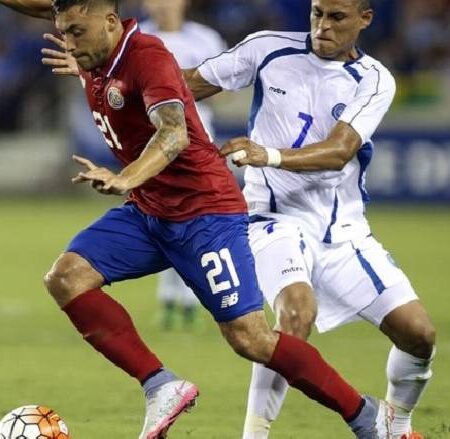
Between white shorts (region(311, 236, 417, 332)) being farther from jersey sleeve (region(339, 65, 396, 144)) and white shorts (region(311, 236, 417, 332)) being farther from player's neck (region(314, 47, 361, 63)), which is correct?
player's neck (region(314, 47, 361, 63))

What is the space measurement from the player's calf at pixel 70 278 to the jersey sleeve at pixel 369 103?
1.41 m

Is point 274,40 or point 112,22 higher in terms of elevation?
point 112,22

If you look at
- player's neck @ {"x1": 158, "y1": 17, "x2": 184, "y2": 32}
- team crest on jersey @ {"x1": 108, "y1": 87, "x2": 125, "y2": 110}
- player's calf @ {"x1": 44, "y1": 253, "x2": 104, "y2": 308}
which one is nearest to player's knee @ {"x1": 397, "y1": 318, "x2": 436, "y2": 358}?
player's calf @ {"x1": 44, "y1": 253, "x2": 104, "y2": 308}

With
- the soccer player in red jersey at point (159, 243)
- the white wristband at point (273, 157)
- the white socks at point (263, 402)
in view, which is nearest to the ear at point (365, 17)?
the white wristband at point (273, 157)

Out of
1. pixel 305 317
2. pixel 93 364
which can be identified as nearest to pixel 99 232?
pixel 305 317

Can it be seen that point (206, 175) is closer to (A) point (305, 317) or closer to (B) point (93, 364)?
(A) point (305, 317)

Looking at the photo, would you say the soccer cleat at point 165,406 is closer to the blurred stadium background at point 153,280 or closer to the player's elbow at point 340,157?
the blurred stadium background at point 153,280

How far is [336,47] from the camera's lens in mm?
6816

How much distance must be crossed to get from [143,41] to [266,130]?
111 cm

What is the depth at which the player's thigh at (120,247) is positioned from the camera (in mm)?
6129

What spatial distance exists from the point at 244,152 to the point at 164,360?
3326mm

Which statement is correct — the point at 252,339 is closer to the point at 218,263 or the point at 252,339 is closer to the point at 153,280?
the point at 218,263

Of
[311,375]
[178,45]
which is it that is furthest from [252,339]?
[178,45]

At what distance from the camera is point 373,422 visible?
614cm
